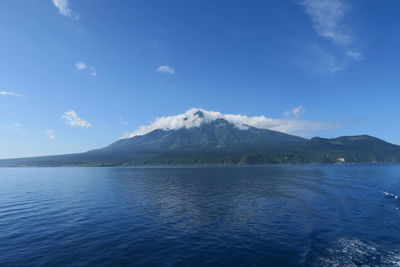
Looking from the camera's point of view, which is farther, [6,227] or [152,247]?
[6,227]

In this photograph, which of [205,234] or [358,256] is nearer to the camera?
[358,256]

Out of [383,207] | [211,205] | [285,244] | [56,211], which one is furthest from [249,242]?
[56,211]

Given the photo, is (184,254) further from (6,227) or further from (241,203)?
(6,227)

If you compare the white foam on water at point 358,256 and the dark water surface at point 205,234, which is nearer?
the white foam on water at point 358,256

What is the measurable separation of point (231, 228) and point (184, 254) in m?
10.7

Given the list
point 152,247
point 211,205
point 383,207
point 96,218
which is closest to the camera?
point 152,247

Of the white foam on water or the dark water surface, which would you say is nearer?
the white foam on water

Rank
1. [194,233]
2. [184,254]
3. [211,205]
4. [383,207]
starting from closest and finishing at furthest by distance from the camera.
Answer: [184,254] → [194,233] → [383,207] → [211,205]

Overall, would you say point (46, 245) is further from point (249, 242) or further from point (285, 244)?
point (285, 244)

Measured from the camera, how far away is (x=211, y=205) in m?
49.5

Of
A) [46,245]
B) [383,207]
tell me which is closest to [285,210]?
[383,207]

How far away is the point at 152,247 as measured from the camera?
26.4 meters

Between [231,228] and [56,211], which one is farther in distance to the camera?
[56,211]

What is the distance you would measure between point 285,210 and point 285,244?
17646mm
